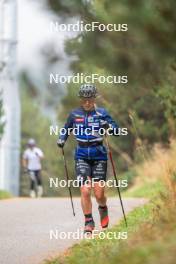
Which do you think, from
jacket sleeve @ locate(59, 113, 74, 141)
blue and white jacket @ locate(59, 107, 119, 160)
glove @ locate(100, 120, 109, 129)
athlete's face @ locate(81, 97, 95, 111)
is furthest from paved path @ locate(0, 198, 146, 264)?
athlete's face @ locate(81, 97, 95, 111)

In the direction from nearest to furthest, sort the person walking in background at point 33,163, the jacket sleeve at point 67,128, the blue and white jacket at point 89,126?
the blue and white jacket at point 89,126, the jacket sleeve at point 67,128, the person walking in background at point 33,163

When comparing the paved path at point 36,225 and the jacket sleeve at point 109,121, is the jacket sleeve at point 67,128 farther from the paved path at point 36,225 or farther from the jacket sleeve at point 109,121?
the paved path at point 36,225

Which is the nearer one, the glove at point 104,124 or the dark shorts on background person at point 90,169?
the glove at point 104,124

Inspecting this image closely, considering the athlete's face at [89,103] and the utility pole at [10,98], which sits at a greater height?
the utility pole at [10,98]

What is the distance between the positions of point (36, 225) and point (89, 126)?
3.29 metres

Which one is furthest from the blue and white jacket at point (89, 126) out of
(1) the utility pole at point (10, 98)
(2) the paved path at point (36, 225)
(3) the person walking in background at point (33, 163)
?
(1) the utility pole at point (10, 98)

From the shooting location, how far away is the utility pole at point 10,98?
33188 millimetres

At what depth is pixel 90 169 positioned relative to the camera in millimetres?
12820

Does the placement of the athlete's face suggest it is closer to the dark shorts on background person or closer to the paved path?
the dark shorts on background person

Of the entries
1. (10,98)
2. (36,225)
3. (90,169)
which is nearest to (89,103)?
(90,169)

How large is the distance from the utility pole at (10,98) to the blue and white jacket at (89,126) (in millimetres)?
20298

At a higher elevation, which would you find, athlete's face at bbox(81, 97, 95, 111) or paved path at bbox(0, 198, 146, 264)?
athlete's face at bbox(81, 97, 95, 111)

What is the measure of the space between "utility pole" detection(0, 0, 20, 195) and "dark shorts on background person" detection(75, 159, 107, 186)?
66.4 ft

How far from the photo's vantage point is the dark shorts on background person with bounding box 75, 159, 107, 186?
12.8 m
